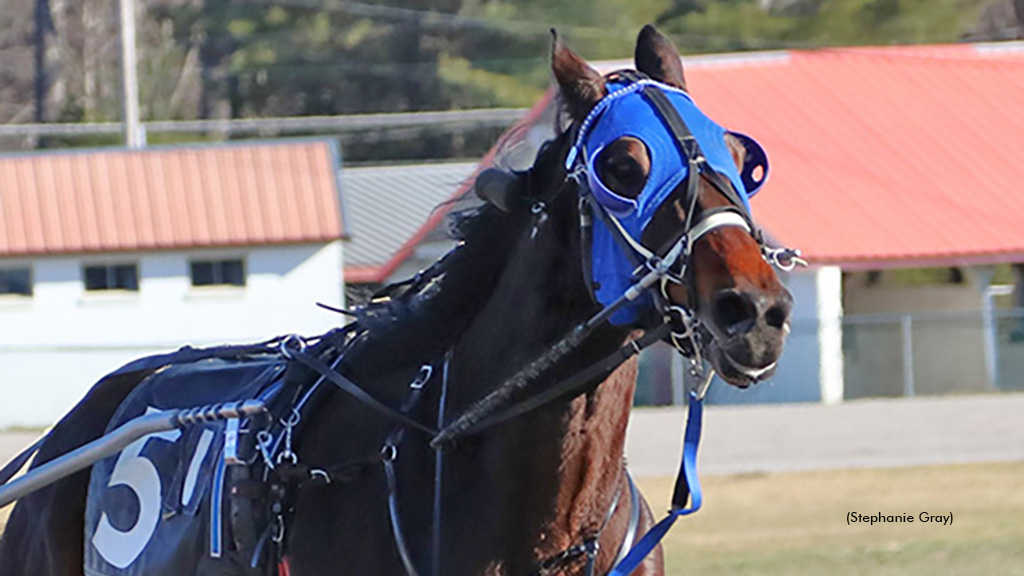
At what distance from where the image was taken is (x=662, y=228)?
3.36 m

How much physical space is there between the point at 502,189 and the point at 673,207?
0.57m

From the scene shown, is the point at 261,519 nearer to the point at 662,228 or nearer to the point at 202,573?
the point at 202,573

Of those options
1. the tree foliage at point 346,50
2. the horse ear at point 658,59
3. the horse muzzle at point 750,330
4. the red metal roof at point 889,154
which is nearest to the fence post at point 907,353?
the red metal roof at point 889,154

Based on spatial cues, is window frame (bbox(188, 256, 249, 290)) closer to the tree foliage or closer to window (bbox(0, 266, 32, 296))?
window (bbox(0, 266, 32, 296))

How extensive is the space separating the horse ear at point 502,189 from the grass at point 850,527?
19.5 feet

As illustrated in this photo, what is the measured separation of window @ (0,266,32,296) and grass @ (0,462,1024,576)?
1838 centimetres

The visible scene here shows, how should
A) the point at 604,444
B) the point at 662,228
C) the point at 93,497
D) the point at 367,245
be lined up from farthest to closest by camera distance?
1. the point at 367,245
2. the point at 93,497
3. the point at 604,444
4. the point at 662,228

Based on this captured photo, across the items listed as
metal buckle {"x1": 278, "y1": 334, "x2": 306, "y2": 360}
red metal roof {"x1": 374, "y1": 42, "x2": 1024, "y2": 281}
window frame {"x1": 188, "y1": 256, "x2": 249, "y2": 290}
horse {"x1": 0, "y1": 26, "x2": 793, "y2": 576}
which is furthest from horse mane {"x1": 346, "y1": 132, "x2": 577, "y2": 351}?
window frame {"x1": 188, "y1": 256, "x2": 249, "y2": 290}

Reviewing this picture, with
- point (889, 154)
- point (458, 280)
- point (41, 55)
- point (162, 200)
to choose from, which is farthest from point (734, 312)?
point (41, 55)

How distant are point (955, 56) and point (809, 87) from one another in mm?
2588

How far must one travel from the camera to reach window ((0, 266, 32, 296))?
97.1 ft

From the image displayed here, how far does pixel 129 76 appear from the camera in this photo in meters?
30.2

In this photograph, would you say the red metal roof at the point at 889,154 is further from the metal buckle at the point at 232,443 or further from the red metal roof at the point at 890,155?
the metal buckle at the point at 232,443

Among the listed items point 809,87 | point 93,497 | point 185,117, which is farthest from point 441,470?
point 185,117
